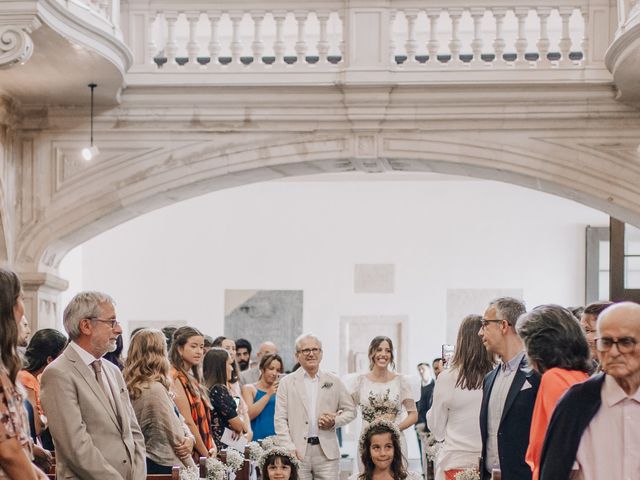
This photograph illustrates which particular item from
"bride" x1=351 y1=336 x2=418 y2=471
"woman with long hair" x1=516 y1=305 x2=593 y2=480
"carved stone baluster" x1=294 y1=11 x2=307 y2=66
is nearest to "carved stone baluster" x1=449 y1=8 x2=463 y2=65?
"carved stone baluster" x1=294 y1=11 x2=307 y2=66

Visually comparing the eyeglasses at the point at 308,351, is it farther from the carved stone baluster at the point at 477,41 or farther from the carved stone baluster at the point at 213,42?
the carved stone baluster at the point at 477,41

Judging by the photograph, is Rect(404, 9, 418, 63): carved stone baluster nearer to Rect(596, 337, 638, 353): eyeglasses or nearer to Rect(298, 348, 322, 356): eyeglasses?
Rect(298, 348, 322, 356): eyeglasses

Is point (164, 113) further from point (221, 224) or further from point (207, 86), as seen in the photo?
point (221, 224)

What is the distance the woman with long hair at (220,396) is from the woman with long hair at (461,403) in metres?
1.73

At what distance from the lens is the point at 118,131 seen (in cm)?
1114

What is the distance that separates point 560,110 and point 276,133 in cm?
246

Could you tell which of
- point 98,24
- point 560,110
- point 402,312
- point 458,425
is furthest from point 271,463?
point 402,312

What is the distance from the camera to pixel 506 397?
5.51 m

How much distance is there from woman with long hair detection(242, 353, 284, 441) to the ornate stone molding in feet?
9.90

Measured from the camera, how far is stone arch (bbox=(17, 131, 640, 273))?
10.9m

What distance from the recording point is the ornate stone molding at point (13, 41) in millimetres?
8734

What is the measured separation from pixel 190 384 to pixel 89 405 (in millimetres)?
2175

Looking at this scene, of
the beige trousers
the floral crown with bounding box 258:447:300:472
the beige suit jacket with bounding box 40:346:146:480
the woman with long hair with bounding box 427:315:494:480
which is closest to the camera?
the beige suit jacket with bounding box 40:346:146:480

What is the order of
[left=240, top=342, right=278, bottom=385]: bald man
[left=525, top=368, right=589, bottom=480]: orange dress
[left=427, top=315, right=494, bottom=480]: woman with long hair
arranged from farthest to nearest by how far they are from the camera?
[left=240, top=342, right=278, bottom=385]: bald man < [left=427, top=315, right=494, bottom=480]: woman with long hair < [left=525, top=368, right=589, bottom=480]: orange dress
